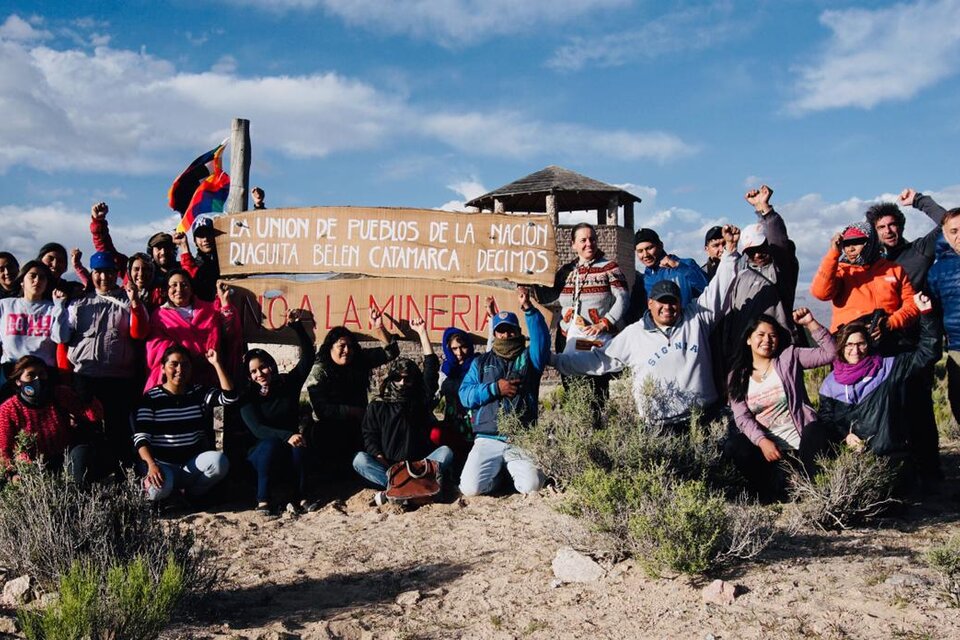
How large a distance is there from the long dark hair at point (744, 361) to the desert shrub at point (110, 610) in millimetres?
3532

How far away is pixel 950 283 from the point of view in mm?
5199

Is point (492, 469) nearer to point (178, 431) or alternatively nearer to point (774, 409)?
point (774, 409)

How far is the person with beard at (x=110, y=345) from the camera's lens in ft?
18.6

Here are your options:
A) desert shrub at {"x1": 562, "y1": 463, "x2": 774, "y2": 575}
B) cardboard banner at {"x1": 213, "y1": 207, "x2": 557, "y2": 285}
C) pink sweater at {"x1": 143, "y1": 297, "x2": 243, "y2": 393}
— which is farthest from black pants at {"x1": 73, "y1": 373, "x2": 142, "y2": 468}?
desert shrub at {"x1": 562, "y1": 463, "x2": 774, "y2": 575}

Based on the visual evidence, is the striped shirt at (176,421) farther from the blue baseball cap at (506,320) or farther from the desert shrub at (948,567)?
the desert shrub at (948,567)

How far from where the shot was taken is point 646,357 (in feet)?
17.2

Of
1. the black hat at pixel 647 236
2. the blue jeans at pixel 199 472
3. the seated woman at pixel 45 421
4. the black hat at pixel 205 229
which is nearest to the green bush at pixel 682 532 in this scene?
the black hat at pixel 647 236

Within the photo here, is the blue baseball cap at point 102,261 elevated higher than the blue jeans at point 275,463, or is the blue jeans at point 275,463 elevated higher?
the blue baseball cap at point 102,261

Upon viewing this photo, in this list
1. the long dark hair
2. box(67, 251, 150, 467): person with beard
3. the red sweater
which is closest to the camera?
the red sweater

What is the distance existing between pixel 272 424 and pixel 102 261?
1717mm

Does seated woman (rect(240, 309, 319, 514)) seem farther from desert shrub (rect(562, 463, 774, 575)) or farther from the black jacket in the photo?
desert shrub (rect(562, 463, 774, 575))

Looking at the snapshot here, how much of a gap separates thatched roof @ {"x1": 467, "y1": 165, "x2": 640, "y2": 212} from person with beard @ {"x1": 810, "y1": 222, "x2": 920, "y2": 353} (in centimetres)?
1788

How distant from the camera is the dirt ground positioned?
341 centimetres

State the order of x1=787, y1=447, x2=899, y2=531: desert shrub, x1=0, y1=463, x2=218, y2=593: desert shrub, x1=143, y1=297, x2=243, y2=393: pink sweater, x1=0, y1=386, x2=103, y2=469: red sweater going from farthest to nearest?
x1=143, y1=297, x2=243, y2=393: pink sweater, x1=0, y1=386, x2=103, y2=469: red sweater, x1=787, y1=447, x2=899, y2=531: desert shrub, x1=0, y1=463, x2=218, y2=593: desert shrub
